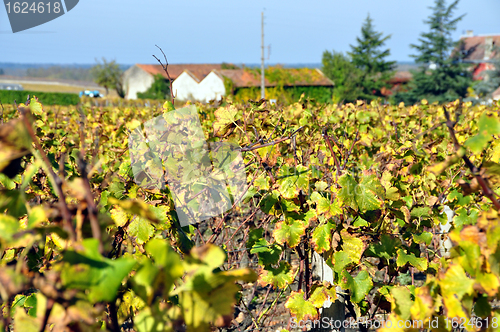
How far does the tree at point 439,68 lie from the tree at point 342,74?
4517 millimetres

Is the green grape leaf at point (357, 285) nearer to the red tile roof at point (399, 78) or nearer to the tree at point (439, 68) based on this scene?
the tree at point (439, 68)

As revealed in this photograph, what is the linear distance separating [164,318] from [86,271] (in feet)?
0.48

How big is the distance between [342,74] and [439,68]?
31.2 feet

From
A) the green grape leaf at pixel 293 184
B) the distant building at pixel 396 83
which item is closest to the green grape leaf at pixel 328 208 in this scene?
the green grape leaf at pixel 293 184

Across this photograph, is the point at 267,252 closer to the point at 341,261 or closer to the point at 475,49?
the point at 341,261

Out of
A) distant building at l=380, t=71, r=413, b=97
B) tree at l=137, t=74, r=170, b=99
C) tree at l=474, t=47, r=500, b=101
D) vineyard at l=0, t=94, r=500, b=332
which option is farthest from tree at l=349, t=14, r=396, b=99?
vineyard at l=0, t=94, r=500, b=332

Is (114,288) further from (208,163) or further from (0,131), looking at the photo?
(208,163)

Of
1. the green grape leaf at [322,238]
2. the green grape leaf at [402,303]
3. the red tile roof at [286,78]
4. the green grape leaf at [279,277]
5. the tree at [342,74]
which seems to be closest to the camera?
the green grape leaf at [402,303]

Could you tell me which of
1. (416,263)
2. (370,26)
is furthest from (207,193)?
(370,26)

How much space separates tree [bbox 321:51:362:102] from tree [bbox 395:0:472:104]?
4.52m

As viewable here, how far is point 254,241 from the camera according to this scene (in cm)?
188

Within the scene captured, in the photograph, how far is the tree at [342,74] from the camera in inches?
1578

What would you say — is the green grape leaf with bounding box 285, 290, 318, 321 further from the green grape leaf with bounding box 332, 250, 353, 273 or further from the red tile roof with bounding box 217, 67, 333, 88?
the red tile roof with bounding box 217, 67, 333, 88

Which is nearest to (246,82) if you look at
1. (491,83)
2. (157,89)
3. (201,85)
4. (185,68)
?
(201,85)
